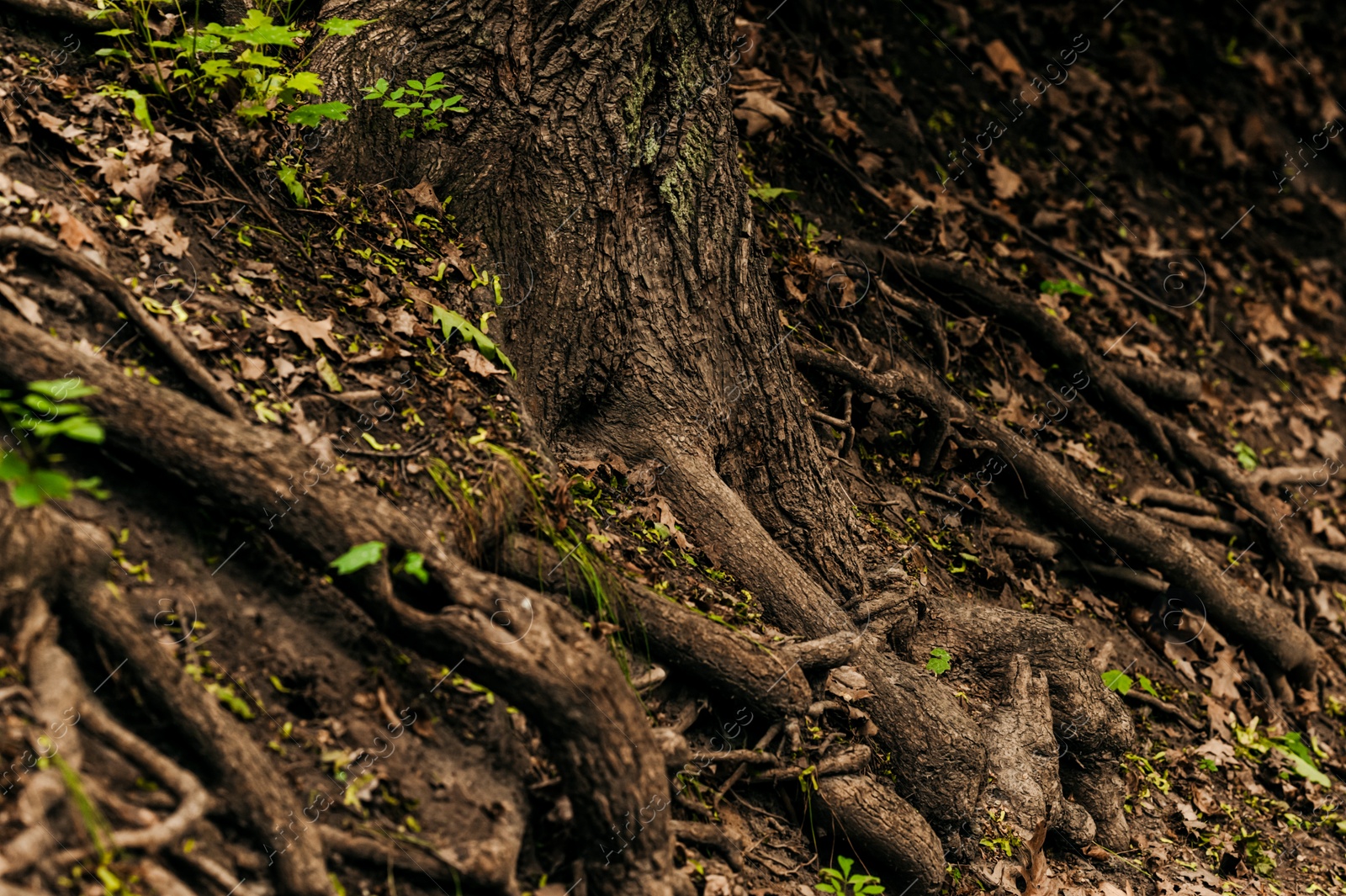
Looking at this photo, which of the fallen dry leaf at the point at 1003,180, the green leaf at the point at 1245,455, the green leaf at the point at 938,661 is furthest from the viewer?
the fallen dry leaf at the point at 1003,180

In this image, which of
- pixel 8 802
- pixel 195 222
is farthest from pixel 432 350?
pixel 8 802

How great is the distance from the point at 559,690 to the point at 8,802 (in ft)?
4.08

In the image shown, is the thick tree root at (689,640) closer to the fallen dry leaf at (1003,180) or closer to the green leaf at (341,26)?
the green leaf at (341,26)

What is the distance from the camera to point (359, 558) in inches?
97.2

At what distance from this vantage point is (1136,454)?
6082mm

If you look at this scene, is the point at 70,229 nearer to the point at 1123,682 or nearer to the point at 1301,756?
the point at 1123,682

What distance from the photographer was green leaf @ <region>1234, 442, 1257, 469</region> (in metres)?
6.45

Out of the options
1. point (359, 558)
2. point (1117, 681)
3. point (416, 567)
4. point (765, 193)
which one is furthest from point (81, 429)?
point (1117, 681)

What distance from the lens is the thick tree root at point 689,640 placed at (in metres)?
3.01

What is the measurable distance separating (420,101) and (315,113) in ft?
1.29

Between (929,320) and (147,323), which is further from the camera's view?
→ (929,320)

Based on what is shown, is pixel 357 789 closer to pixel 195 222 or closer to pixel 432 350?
pixel 432 350

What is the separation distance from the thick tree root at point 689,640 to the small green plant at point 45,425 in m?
1.20

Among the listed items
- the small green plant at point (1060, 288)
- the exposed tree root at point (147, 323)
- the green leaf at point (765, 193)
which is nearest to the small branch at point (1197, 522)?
the small green plant at point (1060, 288)
